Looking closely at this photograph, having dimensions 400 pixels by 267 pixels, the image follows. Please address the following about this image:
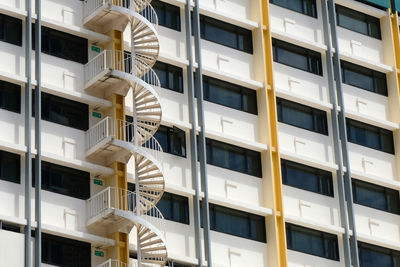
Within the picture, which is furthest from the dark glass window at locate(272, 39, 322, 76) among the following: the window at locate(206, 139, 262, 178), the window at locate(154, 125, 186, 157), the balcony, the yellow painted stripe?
the balcony

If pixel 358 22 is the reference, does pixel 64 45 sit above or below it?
below

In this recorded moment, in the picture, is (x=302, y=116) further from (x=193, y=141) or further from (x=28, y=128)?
(x=28, y=128)

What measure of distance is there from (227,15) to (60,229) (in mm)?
14111

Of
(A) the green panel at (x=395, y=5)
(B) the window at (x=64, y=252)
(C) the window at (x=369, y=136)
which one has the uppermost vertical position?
A: (A) the green panel at (x=395, y=5)

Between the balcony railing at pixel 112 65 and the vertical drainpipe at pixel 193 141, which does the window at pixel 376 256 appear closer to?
the vertical drainpipe at pixel 193 141

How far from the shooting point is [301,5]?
65.9 metres

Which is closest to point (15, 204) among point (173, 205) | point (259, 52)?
point (173, 205)

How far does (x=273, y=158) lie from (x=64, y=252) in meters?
11.3

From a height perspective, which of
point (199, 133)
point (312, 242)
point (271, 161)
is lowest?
point (312, 242)

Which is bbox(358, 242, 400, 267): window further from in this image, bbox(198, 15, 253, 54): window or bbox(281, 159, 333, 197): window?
bbox(198, 15, 253, 54): window

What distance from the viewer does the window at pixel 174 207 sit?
5741cm

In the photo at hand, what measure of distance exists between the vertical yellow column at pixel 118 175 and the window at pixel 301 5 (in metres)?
9.69

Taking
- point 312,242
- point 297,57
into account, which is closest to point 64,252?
point 312,242

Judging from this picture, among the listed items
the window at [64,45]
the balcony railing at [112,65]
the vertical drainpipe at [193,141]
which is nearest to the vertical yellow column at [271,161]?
the vertical drainpipe at [193,141]
